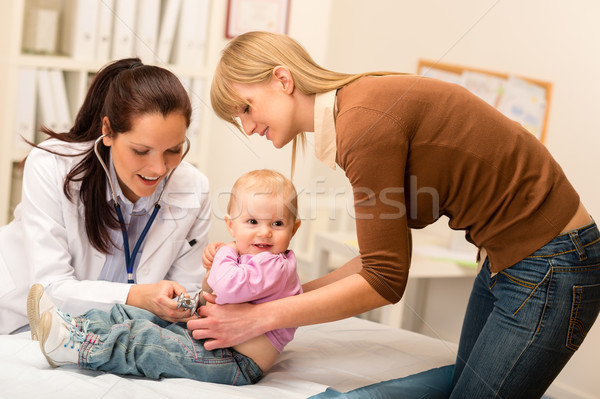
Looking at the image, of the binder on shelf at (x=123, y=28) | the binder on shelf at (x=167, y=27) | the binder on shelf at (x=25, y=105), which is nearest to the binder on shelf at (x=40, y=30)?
the binder on shelf at (x=25, y=105)

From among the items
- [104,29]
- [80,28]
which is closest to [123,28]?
[104,29]

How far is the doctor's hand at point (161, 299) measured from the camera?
154cm

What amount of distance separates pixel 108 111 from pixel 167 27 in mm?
1384

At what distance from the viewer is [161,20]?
294cm

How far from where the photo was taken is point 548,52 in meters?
2.78

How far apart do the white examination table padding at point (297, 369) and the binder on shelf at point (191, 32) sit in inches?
61.5

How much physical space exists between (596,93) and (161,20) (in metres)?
1.89

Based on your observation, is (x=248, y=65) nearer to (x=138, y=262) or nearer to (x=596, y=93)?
Answer: (x=138, y=262)

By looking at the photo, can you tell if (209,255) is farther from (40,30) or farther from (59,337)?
(40,30)

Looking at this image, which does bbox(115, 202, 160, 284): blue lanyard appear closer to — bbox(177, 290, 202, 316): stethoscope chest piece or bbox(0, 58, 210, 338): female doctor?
bbox(0, 58, 210, 338): female doctor

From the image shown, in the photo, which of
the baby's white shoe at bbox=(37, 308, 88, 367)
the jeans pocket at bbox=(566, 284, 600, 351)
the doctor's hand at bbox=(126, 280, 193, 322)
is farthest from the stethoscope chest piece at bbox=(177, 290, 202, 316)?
the jeans pocket at bbox=(566, 284, 600, 351)

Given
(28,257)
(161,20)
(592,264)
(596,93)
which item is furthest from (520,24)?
(28,257)

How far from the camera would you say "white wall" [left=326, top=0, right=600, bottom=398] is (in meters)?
2.65

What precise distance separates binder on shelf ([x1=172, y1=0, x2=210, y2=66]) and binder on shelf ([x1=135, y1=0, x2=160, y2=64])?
0.12m
